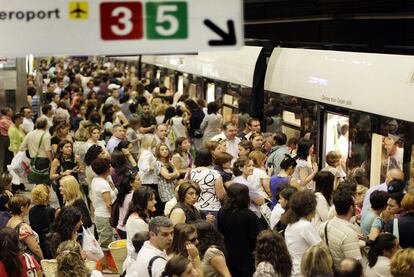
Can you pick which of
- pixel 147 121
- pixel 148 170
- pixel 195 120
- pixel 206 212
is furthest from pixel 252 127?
pixel 206 212

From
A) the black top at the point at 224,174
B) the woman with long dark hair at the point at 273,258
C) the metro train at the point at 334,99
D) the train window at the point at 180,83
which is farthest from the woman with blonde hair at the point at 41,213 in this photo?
the train window at the point at 180,83

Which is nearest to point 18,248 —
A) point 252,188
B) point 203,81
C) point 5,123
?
point 252,188

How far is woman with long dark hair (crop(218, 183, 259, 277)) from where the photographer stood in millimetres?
8078

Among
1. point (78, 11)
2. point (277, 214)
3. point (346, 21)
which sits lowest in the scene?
point (277, 214)

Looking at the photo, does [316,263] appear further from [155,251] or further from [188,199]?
[188,199]

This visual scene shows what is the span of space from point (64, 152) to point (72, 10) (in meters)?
7.37

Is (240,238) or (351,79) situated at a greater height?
(351,79)

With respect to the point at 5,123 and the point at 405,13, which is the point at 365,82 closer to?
the point at 405,13

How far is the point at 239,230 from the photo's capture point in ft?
26.5

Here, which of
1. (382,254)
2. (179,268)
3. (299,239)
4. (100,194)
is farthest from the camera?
(100,194)

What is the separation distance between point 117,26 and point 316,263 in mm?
2352

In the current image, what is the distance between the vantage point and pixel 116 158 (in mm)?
11062

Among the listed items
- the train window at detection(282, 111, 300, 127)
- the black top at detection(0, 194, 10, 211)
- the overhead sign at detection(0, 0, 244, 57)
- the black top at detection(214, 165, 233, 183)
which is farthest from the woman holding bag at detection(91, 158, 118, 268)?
the overhead sign at detection(0, 0, 244, 57)

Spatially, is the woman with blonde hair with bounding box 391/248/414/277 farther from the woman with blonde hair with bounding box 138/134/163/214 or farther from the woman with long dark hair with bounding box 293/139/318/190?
the woman with blonde hair with bounding box 138/134/163/214
